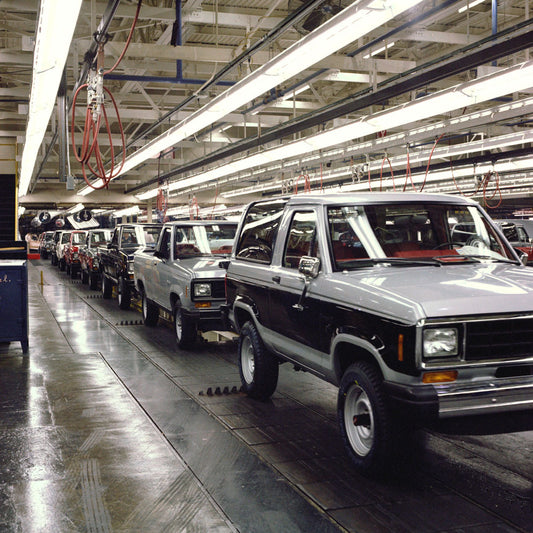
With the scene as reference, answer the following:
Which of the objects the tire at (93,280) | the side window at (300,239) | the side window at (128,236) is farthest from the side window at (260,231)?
the tire at (93,280)

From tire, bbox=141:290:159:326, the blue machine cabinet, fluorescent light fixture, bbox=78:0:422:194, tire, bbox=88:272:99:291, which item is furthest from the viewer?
tire, bbox=88:272:99:291

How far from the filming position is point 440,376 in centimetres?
386

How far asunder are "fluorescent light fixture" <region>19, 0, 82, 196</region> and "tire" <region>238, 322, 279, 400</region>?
328 cm

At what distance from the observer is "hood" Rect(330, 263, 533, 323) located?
386 centimetres

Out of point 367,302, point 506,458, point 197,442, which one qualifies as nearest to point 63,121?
point 197,442

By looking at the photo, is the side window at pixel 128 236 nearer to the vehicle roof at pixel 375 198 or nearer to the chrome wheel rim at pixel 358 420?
the vehicle roof at pixel 375 198

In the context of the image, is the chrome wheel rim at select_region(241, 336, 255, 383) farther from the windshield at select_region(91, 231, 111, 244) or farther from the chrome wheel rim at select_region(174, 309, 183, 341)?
the windshield at select_region(91, 231, 111, 244)

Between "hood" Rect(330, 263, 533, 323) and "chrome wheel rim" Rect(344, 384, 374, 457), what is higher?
"hood" Rect(330, 263, 533, 323)

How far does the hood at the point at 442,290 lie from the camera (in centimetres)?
386

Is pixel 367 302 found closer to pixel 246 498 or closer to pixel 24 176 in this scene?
pixel 246 498

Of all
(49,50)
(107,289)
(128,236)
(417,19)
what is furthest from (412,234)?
(107,289)

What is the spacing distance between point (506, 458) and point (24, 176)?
1610 centimetres

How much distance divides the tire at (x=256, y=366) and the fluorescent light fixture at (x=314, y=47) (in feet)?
9.62

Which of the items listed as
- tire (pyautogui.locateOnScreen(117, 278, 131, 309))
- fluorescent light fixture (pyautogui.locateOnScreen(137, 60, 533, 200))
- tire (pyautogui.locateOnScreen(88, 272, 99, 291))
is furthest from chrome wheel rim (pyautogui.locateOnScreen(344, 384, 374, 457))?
tire (pyautogui.locateOnScreen(88, 272, 99, 291))
